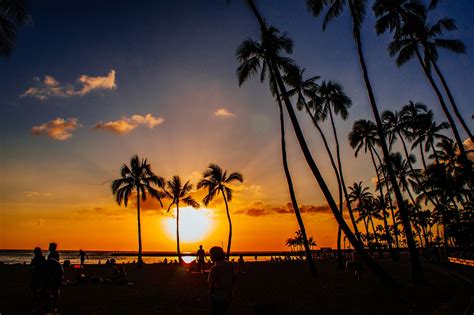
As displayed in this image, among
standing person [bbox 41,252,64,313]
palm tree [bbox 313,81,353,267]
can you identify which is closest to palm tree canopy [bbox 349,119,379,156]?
palm tree [bbox 313,81,353,267]

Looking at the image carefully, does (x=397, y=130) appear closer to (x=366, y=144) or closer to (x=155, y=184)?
(x=366, y=144)

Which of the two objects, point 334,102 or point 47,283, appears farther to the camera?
point 334,102

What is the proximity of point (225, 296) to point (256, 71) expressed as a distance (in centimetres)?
1934

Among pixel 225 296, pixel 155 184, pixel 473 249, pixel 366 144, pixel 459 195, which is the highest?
pixel 366 144

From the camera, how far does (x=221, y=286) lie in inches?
245

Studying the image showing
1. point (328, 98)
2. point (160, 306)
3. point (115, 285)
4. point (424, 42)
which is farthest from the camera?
point (328, 98)

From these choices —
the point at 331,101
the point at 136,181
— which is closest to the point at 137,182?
the point at 136,181

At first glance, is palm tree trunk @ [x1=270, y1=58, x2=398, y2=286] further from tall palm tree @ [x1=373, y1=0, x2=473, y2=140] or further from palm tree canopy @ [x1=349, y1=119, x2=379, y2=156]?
palm tree canopy @ [x1=349, y1=119, x2=379, y2=156]

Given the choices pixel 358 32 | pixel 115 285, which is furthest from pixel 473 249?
pixel 115 285

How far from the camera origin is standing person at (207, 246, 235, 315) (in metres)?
6.14

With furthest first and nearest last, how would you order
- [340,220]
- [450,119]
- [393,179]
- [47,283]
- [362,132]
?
[362,132], [450,119], [393,179], [340,220], [47,283]

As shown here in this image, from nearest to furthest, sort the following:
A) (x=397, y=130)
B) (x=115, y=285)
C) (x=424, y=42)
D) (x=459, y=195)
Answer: (x=115, y=285) → (x=424, y=42) → (x=397, y=130) → (x=459, y=195)

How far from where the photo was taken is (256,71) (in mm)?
23281

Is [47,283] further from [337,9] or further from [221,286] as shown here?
[337,9]
